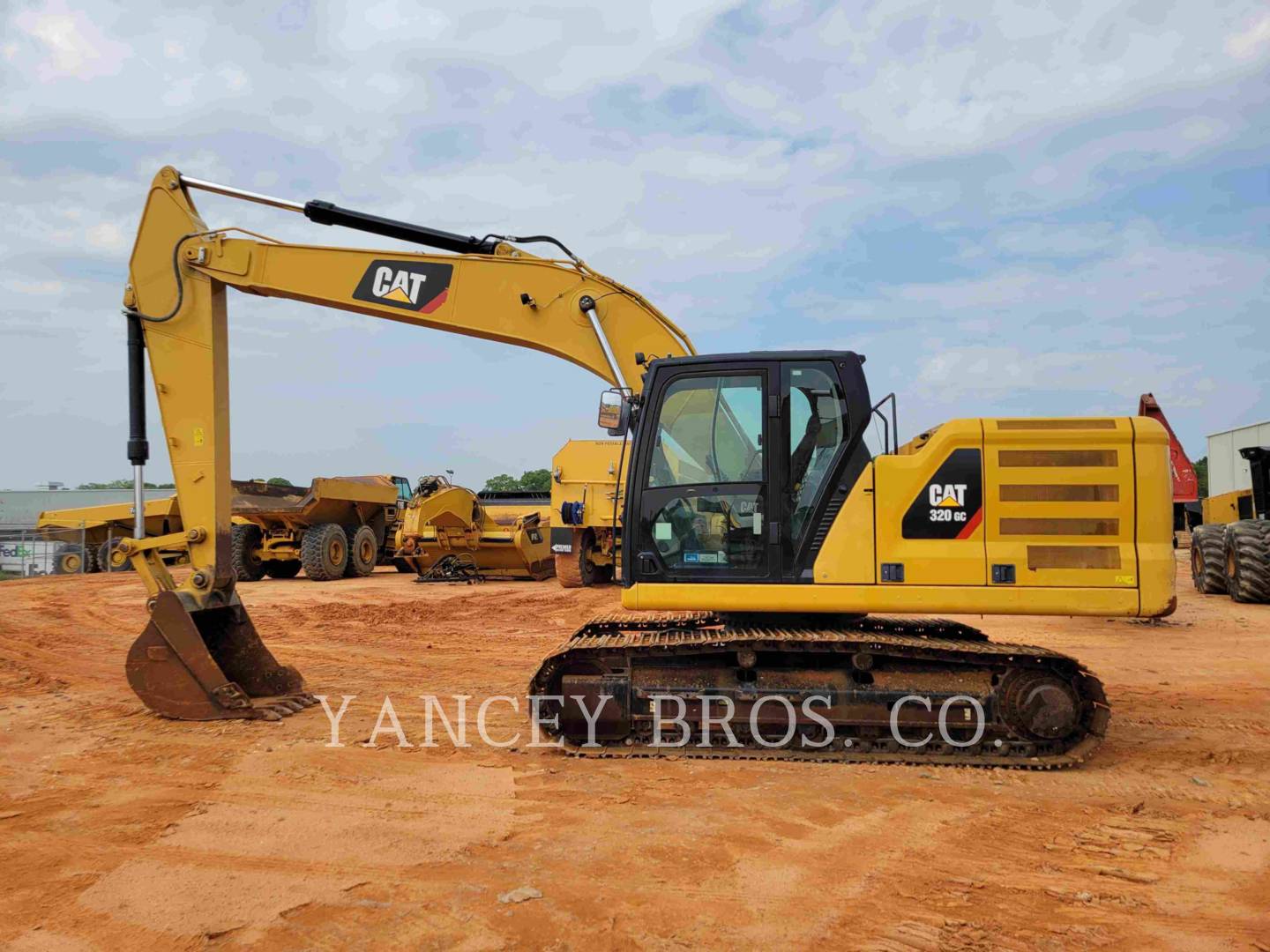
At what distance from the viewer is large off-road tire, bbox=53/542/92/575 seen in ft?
83.4

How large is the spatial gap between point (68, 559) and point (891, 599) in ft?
86.2

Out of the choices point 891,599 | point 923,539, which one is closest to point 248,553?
point 891,599

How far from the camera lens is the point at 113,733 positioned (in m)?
6.15

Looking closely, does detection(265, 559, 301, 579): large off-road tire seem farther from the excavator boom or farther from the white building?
the white building

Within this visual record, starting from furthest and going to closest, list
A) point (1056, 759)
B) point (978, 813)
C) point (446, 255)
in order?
point (446, 255) → point (1056, 759) → point (978, 813)

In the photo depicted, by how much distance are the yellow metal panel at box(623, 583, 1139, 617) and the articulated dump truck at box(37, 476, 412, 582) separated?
15.3 m

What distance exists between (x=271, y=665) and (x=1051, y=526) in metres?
5.70

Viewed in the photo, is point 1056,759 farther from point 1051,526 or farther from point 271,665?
point 271,665

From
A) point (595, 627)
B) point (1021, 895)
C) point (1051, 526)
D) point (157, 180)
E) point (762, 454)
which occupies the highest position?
point (157, 180)

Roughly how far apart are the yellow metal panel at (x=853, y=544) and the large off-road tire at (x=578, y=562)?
11635 mm

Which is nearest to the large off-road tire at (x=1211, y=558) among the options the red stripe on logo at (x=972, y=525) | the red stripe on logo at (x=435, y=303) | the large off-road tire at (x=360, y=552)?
the red stripe on logo at (x=972, y=525)

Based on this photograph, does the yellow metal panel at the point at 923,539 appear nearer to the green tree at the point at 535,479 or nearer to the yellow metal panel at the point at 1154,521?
the yellow metal panel at the point at 1154,521

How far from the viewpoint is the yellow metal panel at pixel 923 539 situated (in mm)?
5473

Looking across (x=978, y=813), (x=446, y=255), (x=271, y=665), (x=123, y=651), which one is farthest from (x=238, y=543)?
(x=978, y=813)
